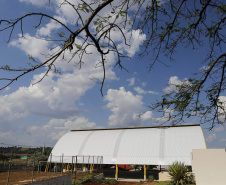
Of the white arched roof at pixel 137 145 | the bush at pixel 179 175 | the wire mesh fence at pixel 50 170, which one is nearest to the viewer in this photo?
the bush at pixel 179 175

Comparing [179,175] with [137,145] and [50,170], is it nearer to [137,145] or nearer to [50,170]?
[137,145]

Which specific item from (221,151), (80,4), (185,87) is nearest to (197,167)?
(221,151)

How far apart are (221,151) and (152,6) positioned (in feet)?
53.0

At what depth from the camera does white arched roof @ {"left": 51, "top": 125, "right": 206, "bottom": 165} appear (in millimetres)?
26578

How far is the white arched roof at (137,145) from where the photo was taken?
26578 mm

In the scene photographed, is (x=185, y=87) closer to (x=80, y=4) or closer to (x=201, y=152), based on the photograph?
(x=80, y=4)

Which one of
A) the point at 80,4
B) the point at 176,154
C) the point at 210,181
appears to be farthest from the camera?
the point at 176,154

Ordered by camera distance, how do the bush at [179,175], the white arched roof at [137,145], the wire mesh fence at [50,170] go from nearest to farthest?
1. the bush at [179,175]
2. the wire mesh fence at [50,170]
3. the white arched roof at [137,145]

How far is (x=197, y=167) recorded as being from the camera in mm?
16797

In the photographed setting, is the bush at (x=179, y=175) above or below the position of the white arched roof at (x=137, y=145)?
below

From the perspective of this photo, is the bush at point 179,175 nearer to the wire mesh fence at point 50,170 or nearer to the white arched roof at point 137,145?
the white arched roof at point 137,145

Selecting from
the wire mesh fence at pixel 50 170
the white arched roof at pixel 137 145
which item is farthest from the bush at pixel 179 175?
the wire mesh fence at pixel 50 170

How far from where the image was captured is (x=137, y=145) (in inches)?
1174

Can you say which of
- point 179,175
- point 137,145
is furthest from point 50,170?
point 179,175
